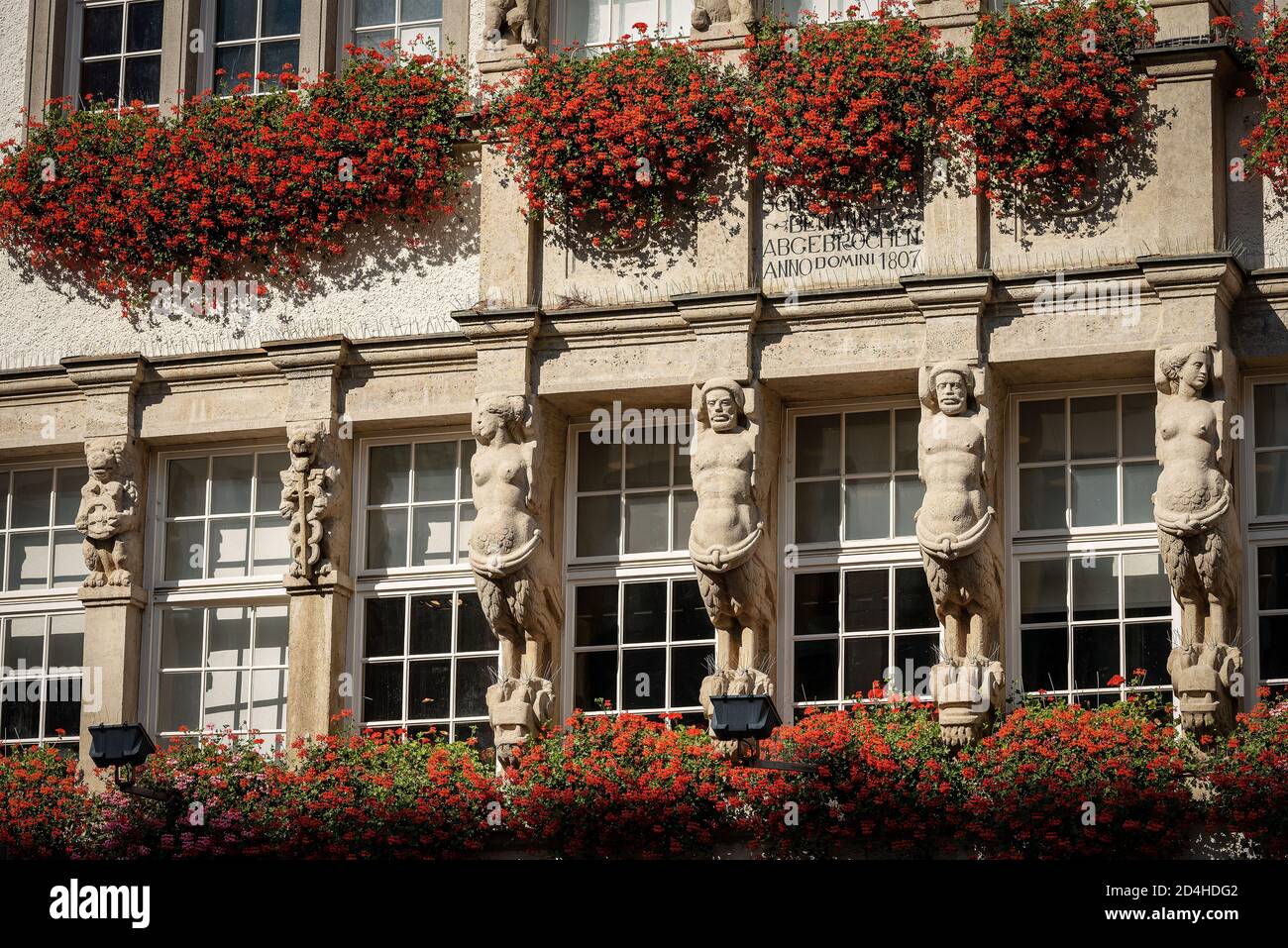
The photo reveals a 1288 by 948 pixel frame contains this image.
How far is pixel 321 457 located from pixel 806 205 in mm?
3176

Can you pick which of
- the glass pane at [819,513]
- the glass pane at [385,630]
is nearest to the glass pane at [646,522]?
the glass pane at [819,513]

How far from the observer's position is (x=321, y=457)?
17.6m

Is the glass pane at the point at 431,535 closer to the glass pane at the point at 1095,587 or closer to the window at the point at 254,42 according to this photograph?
the window at the point at 254,42

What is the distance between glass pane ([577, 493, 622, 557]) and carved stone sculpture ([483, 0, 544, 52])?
2689 millimetres

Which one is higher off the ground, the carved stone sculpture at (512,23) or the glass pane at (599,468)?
the carved stone sculpture at (512,23)

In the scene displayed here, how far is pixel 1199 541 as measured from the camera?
51.4ft

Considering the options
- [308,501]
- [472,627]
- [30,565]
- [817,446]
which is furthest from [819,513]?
[30,565]

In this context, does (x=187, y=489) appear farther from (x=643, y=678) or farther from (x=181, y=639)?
(x=643, y=678)

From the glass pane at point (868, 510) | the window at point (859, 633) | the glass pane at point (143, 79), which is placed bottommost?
the window at point (859, 633)

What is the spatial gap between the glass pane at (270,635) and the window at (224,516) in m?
0.24

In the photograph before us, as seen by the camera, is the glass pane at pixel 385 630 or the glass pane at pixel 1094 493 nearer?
the glass pane at pixel 1094 493

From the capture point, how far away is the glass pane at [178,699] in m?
17.9

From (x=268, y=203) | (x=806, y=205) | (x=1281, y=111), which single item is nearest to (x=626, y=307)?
(x=806, y=205)
